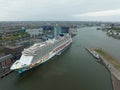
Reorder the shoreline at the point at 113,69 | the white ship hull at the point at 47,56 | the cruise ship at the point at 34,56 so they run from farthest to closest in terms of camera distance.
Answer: the cruise ship at the point at 34,56
the white ship hull at the point at 47,56
the shoreline at the point at 113,69

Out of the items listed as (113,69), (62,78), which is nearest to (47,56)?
(62,78)

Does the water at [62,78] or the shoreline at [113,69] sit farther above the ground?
the shoreline at [113,69]

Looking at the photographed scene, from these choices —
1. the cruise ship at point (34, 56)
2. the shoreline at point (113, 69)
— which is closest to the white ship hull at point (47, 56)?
the cruise ship at point (34, 56)

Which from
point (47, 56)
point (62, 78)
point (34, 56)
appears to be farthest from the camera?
point (47, 56)

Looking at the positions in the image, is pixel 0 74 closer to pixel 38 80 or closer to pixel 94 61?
pixel 38 80

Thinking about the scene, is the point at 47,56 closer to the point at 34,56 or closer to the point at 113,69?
the point at 34,56

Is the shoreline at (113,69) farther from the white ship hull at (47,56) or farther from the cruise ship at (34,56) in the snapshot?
the cruise ship at (34,56)

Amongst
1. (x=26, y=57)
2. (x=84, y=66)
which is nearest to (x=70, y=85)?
(x=84, y=66)

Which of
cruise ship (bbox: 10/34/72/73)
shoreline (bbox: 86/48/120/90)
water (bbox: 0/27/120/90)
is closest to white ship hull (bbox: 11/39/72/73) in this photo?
cruise ship (bbox: 10/34/72/73)

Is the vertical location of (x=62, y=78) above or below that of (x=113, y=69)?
below

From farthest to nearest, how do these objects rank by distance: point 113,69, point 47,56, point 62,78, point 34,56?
point 47,56
point 34,56
point 113,69
point 62,78

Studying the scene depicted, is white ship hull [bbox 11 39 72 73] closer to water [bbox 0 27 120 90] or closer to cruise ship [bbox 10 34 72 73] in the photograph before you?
cruise ship [bbox 10 34 72 73]
